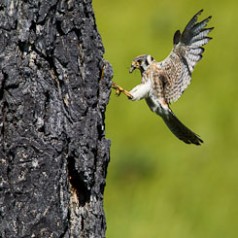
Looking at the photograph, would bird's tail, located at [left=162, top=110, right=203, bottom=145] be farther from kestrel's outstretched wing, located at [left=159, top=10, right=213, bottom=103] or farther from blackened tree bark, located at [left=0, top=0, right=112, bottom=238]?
blackened tree bark, located at [left=0, top=0, right=112, bottom=238]

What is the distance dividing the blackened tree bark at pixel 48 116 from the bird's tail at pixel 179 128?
82.1 inches

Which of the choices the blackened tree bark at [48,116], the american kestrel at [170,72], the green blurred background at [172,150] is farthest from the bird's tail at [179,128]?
the blackened tree bark at [48,116]

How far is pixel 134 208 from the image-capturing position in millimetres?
8156

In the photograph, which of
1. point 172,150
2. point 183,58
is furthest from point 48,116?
point 172,150

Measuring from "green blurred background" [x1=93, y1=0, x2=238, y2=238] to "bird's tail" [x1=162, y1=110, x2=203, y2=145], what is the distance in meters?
1.36

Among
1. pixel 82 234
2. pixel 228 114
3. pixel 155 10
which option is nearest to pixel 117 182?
pixel 228 114

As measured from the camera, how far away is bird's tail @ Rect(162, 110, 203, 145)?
238 inches

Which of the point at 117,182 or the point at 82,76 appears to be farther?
the point at 117,182

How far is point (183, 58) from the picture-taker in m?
5.89

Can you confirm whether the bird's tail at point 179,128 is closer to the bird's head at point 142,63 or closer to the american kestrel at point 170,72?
the american kestrel at point 170,72

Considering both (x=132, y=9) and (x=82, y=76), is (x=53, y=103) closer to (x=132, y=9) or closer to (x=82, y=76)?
(x=82, y=76)

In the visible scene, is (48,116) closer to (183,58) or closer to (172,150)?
(183,58)

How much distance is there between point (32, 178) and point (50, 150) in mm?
103

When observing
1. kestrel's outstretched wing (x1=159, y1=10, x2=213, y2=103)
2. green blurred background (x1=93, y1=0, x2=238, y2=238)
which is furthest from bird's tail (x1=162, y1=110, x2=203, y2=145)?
green blurred background (x1=93, y1=0, x2=238, y2=238)
